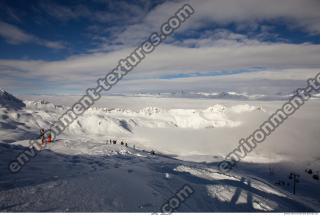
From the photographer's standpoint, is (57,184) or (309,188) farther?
(309,188)

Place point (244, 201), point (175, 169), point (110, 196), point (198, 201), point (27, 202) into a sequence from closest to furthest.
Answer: point (27, 202) < point (110, 196) < point (198, 201) < point (244, 201) < point (175, 169)

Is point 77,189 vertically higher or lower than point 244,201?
higher

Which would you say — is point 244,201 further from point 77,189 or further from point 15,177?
point 15,177

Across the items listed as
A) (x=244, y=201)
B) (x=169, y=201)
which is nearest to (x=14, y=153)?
(x=169, y=201)

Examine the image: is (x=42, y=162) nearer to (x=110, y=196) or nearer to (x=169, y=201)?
(x=110, y=196)

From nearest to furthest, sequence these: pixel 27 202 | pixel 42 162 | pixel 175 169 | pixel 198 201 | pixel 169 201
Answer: pixel 27 202, pixel 169 201, pixel 198 201, pixel 42 162, pixel 175 169

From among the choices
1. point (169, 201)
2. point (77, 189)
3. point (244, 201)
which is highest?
point (77, 189)

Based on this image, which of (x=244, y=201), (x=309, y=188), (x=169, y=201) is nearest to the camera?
(x=169, y=201)

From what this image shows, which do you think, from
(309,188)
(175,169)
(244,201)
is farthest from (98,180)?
(309,188)

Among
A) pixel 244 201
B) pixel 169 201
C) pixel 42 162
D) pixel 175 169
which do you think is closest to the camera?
pixel 169 201
